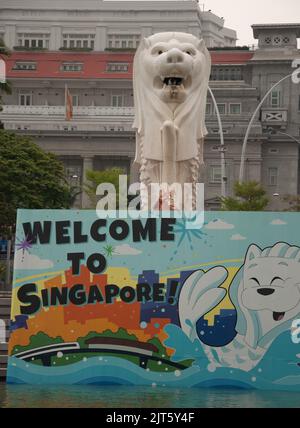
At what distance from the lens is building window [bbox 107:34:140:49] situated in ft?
359

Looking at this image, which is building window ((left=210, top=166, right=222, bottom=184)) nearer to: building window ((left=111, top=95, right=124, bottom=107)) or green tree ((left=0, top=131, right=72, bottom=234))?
building window ((left=111, top=95, right=124, bottom=107))

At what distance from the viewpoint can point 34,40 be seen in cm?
10994

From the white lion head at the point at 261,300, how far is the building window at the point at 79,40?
3699 inches

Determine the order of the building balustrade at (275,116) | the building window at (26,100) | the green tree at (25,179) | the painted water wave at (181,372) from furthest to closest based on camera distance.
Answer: the building window at (26,100) < the building balustrade at (275,116) < the green tree at (25,179) < the painted water wave at (181,372)

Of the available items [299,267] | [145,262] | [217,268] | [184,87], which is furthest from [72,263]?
[184,87]

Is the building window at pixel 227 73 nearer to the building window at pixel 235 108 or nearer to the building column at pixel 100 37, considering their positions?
the building window at pixel 235 108

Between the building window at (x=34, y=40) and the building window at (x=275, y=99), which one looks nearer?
the building window at (x=275, y=99)

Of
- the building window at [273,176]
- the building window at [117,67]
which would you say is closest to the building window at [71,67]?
the building window at [117,67]

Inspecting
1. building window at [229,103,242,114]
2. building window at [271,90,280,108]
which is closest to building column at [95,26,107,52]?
building window at [271,90,280,108]

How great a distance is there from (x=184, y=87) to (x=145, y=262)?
538 cm

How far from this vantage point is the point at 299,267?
701 inches

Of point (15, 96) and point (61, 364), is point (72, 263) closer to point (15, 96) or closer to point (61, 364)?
point (61, 364)

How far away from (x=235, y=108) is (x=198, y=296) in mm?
70479

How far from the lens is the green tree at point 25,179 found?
4251cm
